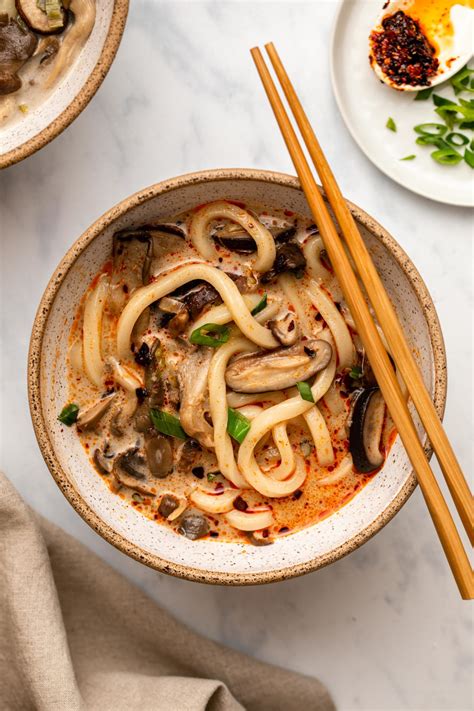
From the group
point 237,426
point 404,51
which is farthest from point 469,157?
point 237,426

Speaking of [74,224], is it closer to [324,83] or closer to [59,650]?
[324,83]

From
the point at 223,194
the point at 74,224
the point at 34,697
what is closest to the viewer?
the point at 223,194

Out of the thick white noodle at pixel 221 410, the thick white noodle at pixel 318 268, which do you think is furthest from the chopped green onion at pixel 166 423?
the thick white noodle at pixel 318 268

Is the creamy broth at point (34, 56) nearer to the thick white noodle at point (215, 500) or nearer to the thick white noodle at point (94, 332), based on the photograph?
the thick white noodle at point (94, 332)

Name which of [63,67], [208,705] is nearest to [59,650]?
[208,705]

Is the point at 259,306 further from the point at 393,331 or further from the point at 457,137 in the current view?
the point at 457,137
